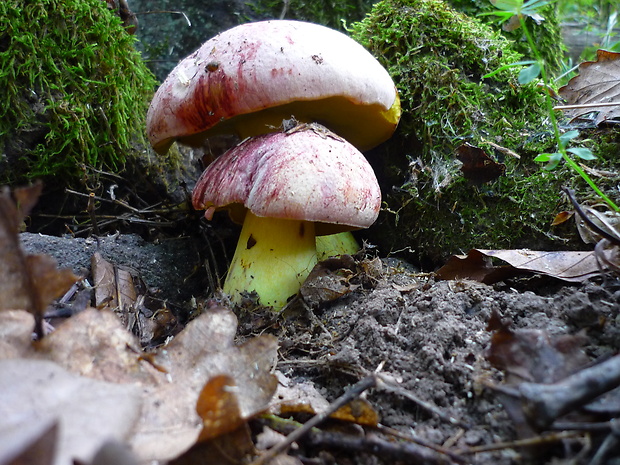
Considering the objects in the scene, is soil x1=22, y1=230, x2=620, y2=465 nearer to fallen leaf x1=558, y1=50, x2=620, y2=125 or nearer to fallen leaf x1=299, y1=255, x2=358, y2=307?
fallen leaf x1=299, y1=255, x2=358, y2=307

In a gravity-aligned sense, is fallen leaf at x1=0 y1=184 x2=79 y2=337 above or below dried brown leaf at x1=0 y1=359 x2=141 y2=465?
above

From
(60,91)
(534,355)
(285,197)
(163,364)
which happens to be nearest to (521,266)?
(534,355)

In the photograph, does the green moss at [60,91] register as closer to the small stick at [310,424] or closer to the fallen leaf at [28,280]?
the fallen leaf at [28,280]

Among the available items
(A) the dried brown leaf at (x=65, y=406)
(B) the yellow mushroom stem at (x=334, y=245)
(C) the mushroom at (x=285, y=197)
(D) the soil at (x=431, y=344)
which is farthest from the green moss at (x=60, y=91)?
(A) the dried brown leaf at (x=65, y=406)

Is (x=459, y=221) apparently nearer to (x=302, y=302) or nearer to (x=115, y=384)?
(x=302, y=302)

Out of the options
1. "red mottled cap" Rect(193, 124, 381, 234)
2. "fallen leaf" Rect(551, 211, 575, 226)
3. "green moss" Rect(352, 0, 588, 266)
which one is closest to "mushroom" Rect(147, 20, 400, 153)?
"red mottled cap" Rect(193, 124, 381, 234)

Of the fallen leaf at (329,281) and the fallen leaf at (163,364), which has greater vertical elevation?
the fallen leaf at (163,364)
